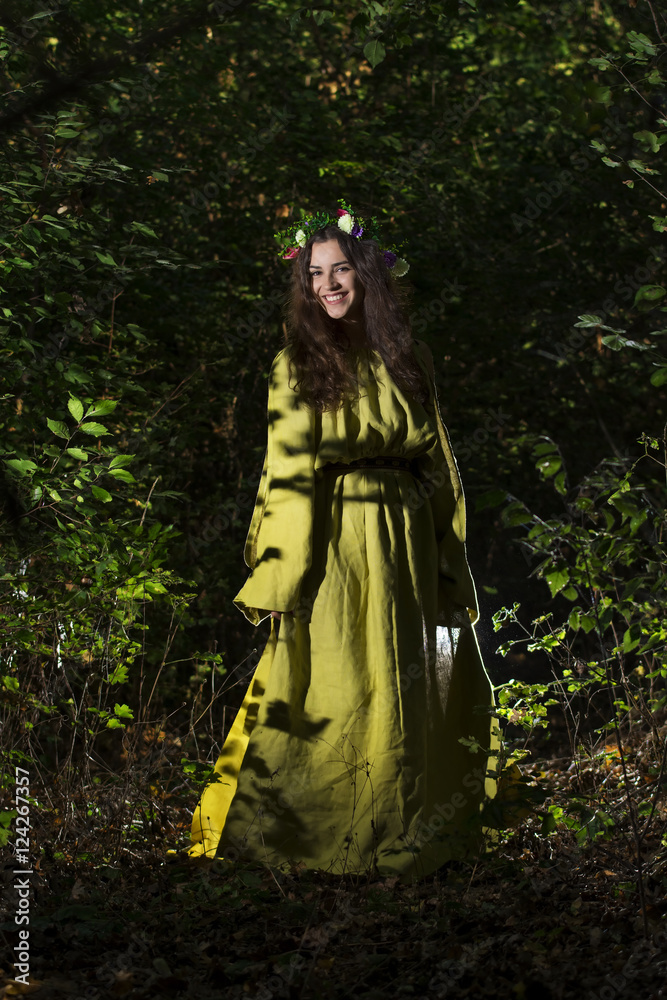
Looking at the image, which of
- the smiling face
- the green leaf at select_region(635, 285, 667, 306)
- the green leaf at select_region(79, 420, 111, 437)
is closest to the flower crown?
the smiling face

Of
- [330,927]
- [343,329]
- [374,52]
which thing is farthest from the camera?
[343,329]

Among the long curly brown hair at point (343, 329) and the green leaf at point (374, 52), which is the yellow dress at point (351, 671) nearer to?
the long curly brown hair at point (343, 329)

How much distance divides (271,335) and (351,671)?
3.13 metres

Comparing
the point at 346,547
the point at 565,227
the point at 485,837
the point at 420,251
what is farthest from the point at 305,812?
the point at 565,227

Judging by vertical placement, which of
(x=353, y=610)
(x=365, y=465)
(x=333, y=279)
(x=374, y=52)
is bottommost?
(x=353, y=610)

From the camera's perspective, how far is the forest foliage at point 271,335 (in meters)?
2.98

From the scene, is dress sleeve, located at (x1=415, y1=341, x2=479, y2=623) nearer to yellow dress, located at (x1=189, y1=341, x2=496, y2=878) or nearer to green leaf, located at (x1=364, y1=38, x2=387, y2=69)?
yellow dress, located at (x1=189, y1=341, x2=496, y2=878)

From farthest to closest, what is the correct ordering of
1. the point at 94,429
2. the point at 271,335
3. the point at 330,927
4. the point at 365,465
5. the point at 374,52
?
the point at 271,335
the point at 365,465
the point at 374,52
the point at 94,429
the point at 330,927

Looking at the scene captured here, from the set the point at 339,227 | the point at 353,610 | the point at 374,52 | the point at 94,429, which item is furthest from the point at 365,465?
the point at 374,52

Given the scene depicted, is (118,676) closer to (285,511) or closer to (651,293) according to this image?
(285,511)

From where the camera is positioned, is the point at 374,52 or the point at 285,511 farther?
the point at 285,511

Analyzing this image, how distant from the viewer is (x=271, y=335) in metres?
5.79

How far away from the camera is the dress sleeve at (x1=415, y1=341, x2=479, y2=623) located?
3.33 meters

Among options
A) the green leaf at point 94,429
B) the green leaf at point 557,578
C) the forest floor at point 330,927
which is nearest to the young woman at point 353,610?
the forest floor at point 330,927
